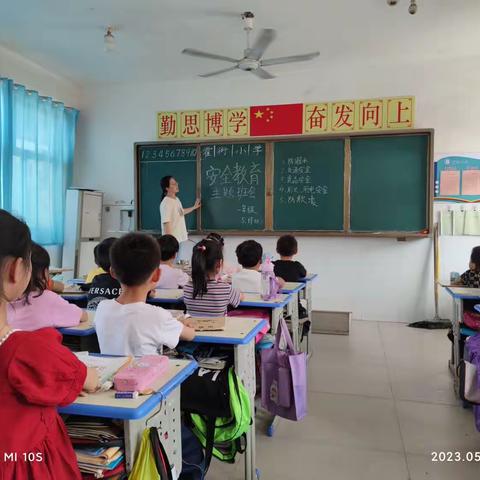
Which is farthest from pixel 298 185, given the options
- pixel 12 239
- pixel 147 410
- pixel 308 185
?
pixel 12 239

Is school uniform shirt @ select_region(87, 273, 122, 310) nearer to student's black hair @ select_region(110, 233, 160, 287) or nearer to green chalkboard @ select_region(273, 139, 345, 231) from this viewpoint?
student's black hair @ select_region(110, 233, 160, 287)

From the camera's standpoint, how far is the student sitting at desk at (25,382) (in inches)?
36.7

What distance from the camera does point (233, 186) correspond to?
5.48 m

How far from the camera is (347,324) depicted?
4.57m

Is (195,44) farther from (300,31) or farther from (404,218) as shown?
(404,218)

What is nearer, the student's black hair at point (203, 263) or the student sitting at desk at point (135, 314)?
the student sitting at desk at point (135, 314)

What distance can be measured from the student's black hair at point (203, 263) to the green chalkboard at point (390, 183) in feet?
10.4

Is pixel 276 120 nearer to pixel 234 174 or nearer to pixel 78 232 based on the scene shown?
pixel 234 174

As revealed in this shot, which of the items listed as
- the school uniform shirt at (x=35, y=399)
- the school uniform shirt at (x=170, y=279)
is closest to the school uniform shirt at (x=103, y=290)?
the school uniform shirt at (x=170, y=279)

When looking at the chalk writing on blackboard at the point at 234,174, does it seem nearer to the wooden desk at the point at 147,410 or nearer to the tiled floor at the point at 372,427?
the tiled floor at the point at 372,427

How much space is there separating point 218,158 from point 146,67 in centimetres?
136

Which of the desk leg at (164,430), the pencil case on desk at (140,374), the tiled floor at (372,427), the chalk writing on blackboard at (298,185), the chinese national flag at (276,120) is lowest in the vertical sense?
the tiled floor at (372,427)

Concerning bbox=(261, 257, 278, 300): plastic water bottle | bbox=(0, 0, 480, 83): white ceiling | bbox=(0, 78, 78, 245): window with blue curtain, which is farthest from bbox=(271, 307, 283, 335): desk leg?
bbox=(0, 78, 78, 245): window with blue curtain

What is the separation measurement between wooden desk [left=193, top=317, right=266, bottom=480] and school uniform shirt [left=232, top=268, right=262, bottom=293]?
80 centimetres
